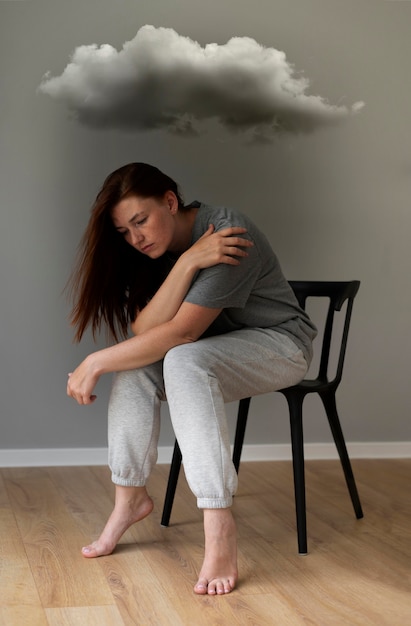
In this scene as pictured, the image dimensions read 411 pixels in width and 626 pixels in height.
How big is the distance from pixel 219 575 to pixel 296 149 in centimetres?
184

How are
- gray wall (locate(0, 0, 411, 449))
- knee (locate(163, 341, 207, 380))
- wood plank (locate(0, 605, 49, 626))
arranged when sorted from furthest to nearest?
1. gray wall (locate(0, 0, 411, 449))
2. knee (locate(163, 341, 207, 380))
3. wood plank (locate(0, 605, 49, 626))

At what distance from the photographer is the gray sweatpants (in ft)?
5.72

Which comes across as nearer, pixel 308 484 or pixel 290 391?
pixel 290 391

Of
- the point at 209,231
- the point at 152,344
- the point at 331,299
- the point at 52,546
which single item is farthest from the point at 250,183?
the point at 52,546

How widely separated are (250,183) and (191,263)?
125 centimetres

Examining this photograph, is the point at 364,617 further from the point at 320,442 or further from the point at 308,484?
the point at 320,442

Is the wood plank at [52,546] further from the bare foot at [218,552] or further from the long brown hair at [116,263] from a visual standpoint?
the long brown hair at [116,263]

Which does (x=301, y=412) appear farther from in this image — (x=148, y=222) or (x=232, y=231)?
(x=148, y=222)

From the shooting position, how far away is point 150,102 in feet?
9.83

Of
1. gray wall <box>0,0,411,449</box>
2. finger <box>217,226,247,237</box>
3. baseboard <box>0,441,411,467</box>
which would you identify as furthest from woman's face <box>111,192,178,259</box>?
baseboard <box>0,441,411,467</box>

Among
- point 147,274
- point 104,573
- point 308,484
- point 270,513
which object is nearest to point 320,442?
point 308,484

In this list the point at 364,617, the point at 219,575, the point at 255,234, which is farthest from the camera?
the point at 255,234

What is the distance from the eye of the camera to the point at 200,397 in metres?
1.77

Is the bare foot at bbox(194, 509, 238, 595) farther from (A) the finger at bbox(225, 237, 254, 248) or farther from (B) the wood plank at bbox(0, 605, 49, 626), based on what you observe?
(A) the finger at bbox(225, 237, 254, 248)
